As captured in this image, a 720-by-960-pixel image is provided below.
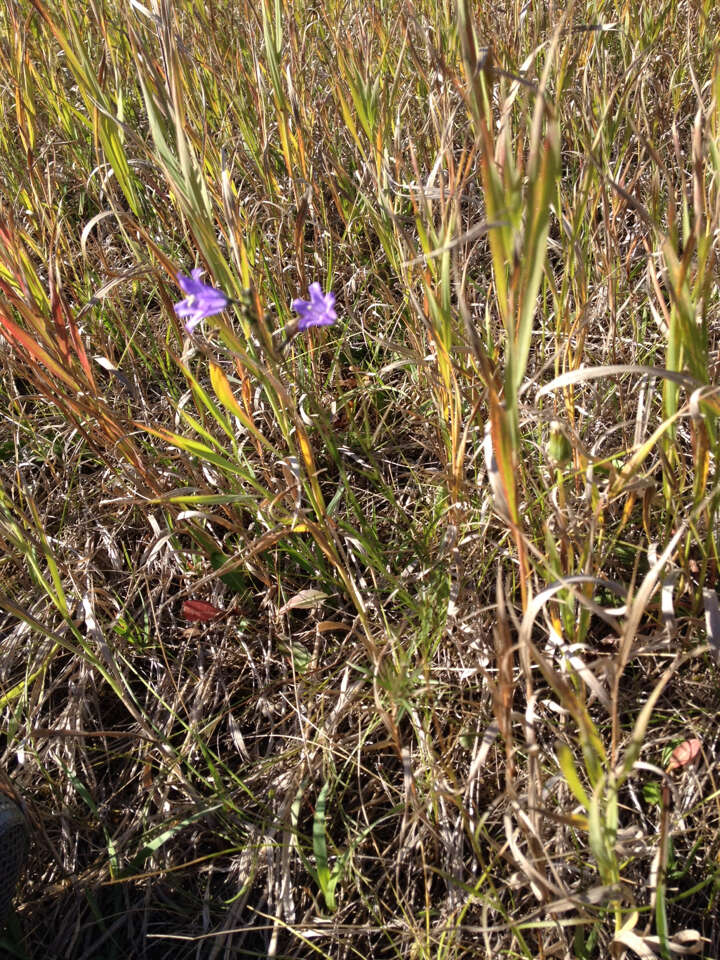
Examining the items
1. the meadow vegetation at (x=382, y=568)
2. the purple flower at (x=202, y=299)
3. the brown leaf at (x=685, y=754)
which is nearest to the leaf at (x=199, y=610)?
the meadow vegetation at (x=382, y=568)

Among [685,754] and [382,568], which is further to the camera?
[382,568]

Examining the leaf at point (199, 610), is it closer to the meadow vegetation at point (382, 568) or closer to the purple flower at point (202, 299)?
the meadow vegetation at point (382, 568)

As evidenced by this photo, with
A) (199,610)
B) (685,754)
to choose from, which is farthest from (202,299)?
(685,754)

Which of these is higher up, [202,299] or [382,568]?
[202,299]

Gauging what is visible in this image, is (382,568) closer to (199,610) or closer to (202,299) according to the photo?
(199,610)

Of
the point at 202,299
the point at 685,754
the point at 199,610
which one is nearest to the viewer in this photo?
the point at 202,299

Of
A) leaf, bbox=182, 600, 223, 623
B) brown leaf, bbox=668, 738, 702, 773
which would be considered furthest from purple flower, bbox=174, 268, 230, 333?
brown leaf, bbox=668, 738, 702, 773
